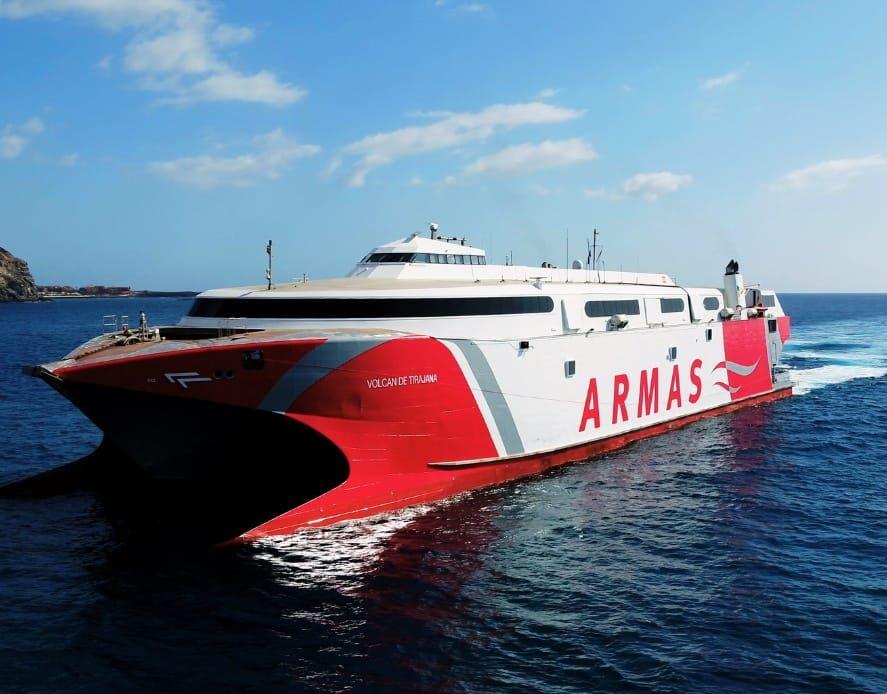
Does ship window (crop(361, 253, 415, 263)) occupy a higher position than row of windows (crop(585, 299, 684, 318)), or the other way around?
ship window (crop(361, 253, 415, 263))

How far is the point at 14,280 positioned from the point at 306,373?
7736 inches

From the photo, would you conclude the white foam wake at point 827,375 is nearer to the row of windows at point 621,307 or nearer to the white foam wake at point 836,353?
the white foam wake at point 836,353

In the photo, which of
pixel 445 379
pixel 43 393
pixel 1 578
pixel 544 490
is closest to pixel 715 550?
pixel 544 490

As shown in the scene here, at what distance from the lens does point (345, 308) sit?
18812 mm

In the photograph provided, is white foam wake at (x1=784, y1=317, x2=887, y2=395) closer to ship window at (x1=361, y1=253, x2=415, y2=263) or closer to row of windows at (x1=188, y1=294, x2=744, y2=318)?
row of windows at (x1=188, y1=294, x2=744, y2=318)

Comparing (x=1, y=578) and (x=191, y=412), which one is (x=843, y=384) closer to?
(x=191, y=412)

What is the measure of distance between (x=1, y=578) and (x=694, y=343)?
78.3 ft

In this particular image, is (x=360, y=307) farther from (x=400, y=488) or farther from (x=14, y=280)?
(x=14, y=280)

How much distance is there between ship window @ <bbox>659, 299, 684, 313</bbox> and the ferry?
74.2 inches

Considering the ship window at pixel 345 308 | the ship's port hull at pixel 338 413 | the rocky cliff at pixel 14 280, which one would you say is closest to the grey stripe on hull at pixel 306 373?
the ship's port hull at pixel 338 413

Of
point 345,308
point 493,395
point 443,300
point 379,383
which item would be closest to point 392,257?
point 443,300

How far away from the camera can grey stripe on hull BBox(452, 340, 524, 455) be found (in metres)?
18.3

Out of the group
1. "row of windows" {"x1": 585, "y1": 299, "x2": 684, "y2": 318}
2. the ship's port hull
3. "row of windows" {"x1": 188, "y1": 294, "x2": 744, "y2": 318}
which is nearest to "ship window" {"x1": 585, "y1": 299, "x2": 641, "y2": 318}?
"row of windows" {"x1": 585, "y1": 299, "x2": 684, "y2": 318}

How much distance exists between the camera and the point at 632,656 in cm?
1133
